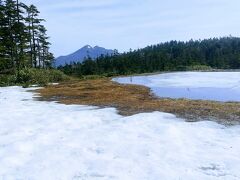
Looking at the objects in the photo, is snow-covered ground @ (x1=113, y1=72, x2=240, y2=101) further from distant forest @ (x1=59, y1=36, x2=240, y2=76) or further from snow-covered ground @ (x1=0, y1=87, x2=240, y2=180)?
distant forest @ (x1=59, y1=36, x2=240, y2=76)

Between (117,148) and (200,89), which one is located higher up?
(200,89)

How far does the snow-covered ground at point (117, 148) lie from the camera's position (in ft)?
20.9

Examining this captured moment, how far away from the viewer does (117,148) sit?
7.98 meters

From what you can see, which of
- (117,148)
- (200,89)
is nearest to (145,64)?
(200,89)

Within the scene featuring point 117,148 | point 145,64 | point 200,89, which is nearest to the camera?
point 117,148

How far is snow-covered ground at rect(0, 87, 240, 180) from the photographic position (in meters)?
6.36

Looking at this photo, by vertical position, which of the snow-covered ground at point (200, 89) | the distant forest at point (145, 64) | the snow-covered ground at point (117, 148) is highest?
the distant forest at point (145, 64)

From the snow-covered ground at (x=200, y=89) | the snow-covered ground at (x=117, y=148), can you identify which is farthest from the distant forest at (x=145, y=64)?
the snow-covered ground at (x=117, y=148)

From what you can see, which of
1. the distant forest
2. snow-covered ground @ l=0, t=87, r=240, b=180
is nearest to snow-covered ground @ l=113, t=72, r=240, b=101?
snow-covered ground @ l=0, t=87, r=240, b=180

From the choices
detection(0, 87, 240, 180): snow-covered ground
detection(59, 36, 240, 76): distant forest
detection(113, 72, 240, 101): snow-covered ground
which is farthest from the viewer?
detection(59, 36, 240, 76): distant forest

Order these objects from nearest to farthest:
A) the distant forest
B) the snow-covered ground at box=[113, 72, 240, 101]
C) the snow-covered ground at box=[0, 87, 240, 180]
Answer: the snow-covered ground at box=[0, 87, 240, 180] < the snow-covered ground at box=[113, 72, 240, 101] < the distant forest

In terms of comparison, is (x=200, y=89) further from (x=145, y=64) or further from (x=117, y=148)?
(x=145, y=64)

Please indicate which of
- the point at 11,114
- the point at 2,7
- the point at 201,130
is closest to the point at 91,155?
the point at 201,130

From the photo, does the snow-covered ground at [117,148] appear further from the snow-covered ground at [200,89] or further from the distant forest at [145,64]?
the distant forest at [145,64]
